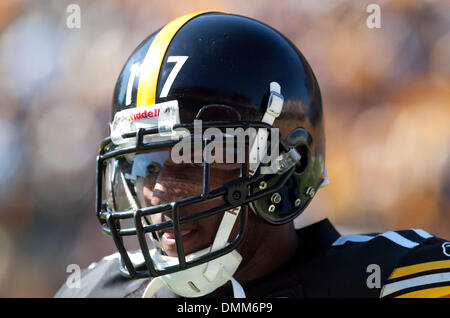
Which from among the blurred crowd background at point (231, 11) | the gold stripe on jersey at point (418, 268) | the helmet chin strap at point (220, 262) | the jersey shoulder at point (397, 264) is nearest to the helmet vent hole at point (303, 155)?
the helmet chin strap at point (220, 262)

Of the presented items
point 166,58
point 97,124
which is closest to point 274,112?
point 166,58

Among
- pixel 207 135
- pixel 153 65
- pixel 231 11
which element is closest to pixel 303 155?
pixel 207 135

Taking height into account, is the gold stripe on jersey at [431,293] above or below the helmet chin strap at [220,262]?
below

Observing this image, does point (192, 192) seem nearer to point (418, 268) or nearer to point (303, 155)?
point (303, 155)

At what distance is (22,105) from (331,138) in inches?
87.8

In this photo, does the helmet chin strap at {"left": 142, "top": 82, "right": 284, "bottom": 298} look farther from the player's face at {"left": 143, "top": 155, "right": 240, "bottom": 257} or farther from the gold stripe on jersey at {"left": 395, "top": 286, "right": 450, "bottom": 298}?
the gold stripe on jersey at {"left": 395, "top": 286, "right": 450, "bottom": 298}

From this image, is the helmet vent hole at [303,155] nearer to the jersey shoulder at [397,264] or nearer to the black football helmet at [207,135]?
the black football helmet at [207,135]

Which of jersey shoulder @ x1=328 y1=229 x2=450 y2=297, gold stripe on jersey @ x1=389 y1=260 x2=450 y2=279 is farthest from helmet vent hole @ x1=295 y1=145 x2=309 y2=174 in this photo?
gold stripe on jersey @ x1=389 y1=260 x2=450 y2=279

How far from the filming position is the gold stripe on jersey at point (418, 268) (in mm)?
1507

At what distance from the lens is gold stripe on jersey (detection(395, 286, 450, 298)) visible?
4.78 feet

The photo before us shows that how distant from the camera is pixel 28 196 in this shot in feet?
12.9

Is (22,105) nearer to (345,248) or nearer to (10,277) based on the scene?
(10,277)

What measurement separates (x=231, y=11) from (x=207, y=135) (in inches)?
104

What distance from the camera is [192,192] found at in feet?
4.90
